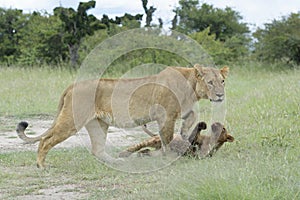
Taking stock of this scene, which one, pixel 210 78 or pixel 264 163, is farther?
pixel 210 78

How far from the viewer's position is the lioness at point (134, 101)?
20.6 ft

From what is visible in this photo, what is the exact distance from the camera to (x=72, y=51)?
68.0 feet

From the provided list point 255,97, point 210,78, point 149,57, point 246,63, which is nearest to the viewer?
point 210,78

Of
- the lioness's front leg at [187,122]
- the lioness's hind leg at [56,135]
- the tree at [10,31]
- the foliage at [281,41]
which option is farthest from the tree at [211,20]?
the lioness's hind leg at [56,135]

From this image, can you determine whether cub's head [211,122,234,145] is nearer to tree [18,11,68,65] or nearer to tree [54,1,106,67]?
tree [54,1,106,67]

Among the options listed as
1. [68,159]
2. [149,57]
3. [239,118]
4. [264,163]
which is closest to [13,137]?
[68,159]

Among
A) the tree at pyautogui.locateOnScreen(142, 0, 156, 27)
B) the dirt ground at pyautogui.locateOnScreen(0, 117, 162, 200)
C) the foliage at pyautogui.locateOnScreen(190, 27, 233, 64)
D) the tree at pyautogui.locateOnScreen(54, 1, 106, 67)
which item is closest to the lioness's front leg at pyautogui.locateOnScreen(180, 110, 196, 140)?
the dirt ground at pyautogui.locateOnScreen(0, 117, 162, 200)

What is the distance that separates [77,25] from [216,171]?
1617 cm

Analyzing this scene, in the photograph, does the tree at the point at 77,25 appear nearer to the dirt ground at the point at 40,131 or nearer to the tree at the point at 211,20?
the tree at the point at 211,20

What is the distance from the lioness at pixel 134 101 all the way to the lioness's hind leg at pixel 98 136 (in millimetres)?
15

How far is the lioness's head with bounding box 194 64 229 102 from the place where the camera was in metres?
6.34

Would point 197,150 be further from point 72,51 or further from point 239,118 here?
point 72,51

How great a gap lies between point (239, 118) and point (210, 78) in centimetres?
265

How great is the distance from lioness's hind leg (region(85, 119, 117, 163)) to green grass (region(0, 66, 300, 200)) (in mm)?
108
